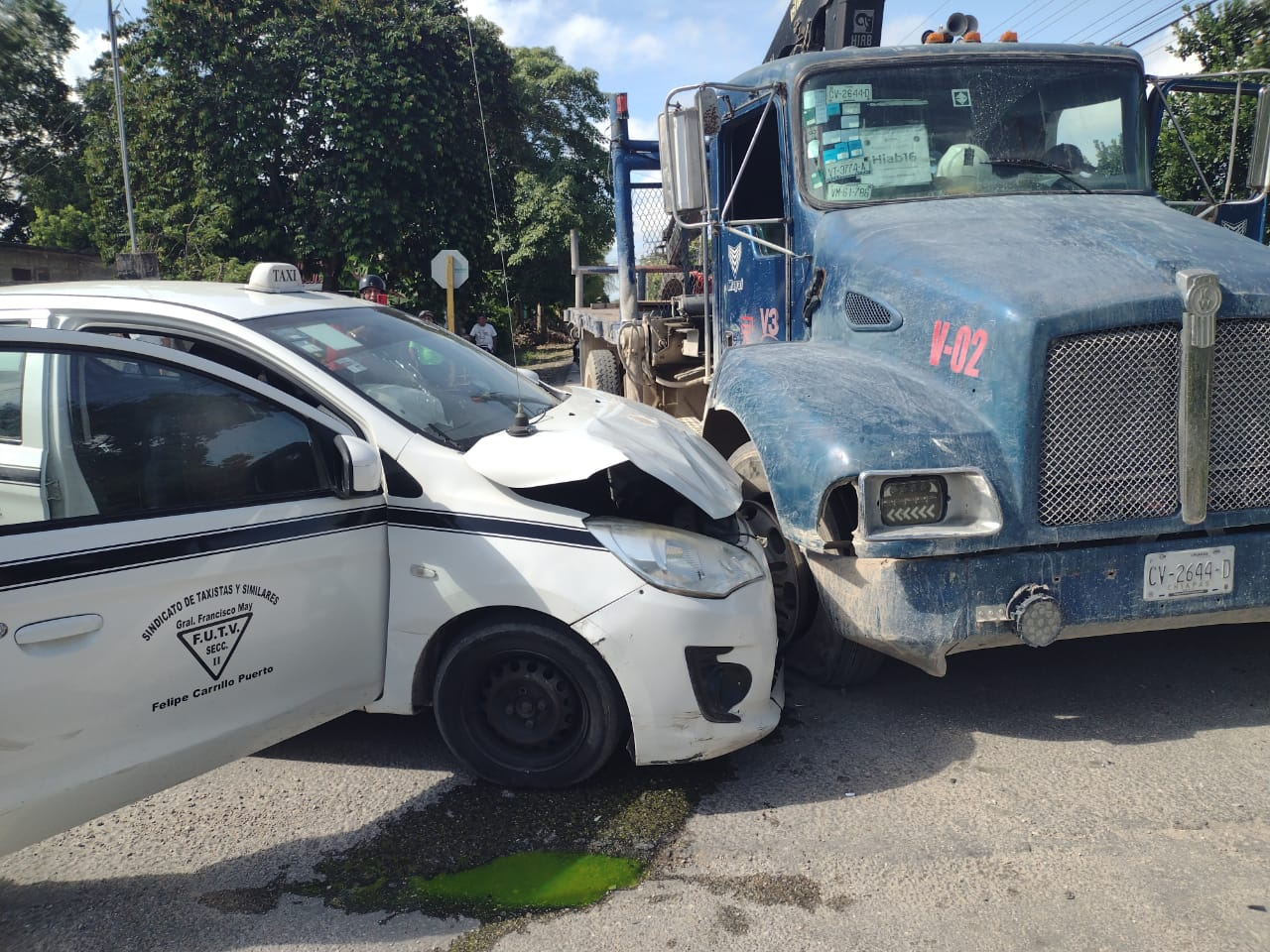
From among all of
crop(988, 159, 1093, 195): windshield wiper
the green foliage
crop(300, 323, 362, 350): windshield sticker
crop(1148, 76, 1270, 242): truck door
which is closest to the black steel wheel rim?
crop(300, 323, 362, 350): windshield sticker

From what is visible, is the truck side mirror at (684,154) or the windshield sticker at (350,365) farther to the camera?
the truck side mirror at (684,154)

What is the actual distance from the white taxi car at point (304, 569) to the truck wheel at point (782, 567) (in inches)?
21.4

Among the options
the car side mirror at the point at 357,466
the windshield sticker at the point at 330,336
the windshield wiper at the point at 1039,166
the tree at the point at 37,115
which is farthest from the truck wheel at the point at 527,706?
the tree at the point at 37,115

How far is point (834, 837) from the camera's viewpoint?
3285mm

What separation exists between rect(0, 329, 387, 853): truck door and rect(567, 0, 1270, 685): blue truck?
1.74 meters

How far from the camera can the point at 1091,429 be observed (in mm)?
3664

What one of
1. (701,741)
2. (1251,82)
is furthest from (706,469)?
(1251,82)

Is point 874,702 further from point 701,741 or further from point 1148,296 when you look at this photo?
point 1148,296

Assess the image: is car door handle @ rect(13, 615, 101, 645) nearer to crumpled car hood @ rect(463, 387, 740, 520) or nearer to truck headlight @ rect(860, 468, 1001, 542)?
crumpled car hood @ rect(463, 387, 740, 520)

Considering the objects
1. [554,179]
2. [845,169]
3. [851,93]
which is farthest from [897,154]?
[554,179]

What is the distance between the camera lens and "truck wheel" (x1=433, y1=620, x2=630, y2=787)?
3430 mm

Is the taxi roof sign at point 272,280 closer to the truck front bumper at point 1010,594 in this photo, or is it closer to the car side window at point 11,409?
the car side window at point 11,409

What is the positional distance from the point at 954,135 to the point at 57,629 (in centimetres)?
454

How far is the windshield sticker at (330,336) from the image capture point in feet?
12.9
